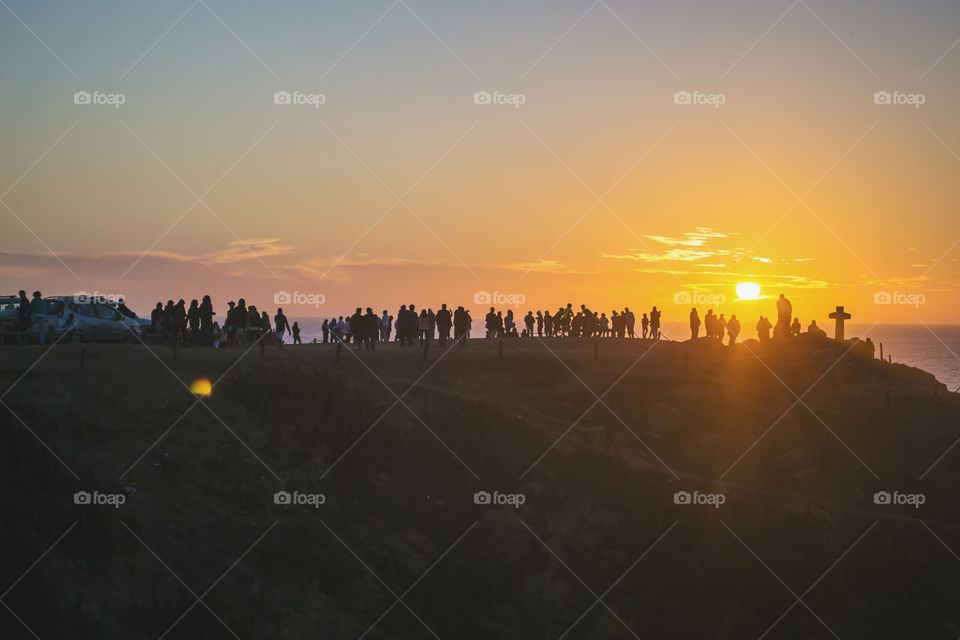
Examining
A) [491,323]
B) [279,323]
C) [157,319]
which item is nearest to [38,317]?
[157,319]

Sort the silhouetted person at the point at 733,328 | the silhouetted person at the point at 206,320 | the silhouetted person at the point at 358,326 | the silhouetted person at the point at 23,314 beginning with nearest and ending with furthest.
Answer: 1. the silhouetted person at the point at 23,314
2. the silhouetted person at the point at 206,320
3. the silhouetted person at the point at 358,326
4. the silhouetted person at the point at 733,328

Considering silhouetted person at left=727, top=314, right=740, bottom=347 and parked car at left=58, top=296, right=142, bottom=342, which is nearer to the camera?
parked car at left=58, top=296, right=142, bottom=342

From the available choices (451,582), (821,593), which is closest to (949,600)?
(821,593)

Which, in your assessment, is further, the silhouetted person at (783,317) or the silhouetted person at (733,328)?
the silhouetted person at (733,328)

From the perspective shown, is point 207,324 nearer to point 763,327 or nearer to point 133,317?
point 133,317

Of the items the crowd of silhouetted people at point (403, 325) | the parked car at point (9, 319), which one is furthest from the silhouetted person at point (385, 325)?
the parked car at point (9, 319)

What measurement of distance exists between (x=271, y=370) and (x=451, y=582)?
1000 cm

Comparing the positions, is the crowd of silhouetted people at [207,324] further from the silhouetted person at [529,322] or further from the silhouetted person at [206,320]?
the silhouetted person at [529,322]

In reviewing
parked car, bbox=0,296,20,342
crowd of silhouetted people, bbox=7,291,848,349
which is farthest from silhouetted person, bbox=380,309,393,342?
parked car, bbox=0,296,20,342

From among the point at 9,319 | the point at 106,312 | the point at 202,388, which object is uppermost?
the point at 106,312

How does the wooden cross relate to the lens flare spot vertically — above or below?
above

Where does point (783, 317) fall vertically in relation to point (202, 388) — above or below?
above

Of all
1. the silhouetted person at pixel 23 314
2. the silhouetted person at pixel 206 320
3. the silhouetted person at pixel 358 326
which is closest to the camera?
the silhouetted person at pixel 23 314

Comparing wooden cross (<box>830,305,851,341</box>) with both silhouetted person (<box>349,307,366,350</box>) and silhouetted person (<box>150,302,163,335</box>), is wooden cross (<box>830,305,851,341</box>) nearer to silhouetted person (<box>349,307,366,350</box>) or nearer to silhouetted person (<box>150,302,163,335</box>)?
silhouetted person (<box>349,307,366,350</box>)
